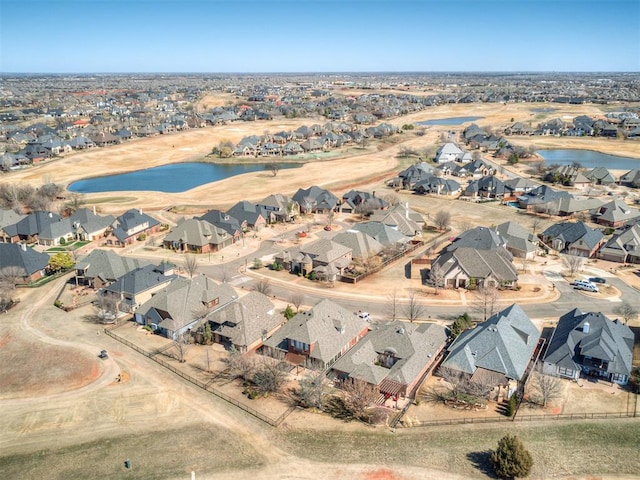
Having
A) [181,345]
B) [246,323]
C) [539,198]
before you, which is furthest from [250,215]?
[539,198]

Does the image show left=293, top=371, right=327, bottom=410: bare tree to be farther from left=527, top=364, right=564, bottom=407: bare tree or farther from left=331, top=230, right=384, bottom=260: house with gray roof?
left=331, top=230, right=384, bottom=260: house with gray roof

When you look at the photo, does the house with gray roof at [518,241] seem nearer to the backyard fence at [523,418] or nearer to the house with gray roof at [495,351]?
the house with gray roof at [495,351]

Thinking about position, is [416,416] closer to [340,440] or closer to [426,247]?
[340,440]

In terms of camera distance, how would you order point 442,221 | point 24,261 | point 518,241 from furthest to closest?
point 442,221 → point 518,241 → point 24,261

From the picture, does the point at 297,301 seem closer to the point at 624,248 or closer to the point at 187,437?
the point at 187,437

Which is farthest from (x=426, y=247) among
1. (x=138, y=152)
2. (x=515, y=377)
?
(x=138, y=152)

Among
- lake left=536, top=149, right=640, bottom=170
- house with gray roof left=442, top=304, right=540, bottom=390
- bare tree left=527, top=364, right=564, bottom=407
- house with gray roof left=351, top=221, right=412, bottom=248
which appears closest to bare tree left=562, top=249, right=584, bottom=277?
house with gray roof left=442, top=304, right=540, bottom=390
